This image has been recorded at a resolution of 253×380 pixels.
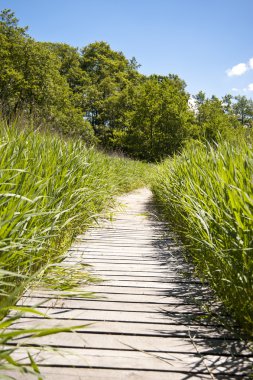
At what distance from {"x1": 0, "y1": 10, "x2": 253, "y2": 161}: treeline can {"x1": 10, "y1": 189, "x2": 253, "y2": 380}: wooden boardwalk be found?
9.47 metres

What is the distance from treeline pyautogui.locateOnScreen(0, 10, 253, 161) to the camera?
2156 centimetres

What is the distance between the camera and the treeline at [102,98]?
21562mm

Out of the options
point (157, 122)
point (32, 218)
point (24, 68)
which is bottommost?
point (32, 218)

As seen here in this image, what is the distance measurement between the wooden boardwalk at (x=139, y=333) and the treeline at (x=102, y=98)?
947 centimetres

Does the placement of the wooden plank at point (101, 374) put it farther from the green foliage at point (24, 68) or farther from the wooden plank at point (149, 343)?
the green foliage at point (24, 68)

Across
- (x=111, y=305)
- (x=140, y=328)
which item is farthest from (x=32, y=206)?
(x=140, y=328)

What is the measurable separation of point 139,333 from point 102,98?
1387 inches

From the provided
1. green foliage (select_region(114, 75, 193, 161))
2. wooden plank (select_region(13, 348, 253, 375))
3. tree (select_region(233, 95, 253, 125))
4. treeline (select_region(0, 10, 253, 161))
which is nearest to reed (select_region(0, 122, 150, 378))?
wooden plank (select_region(13, 348, 253, 375))

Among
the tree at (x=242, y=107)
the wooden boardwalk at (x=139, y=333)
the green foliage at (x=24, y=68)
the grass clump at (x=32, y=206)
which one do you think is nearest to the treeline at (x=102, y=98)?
the green foliage at (x=24, y=68)

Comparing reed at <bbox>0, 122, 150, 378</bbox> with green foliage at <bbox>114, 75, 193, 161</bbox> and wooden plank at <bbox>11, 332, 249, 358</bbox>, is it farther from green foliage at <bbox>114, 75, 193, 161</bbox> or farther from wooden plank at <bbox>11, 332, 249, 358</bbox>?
green foliage at <bbox>114, 75, 193, 161</bbox>

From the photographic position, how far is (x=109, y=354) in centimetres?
149

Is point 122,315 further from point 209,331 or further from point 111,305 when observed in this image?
point 209,331

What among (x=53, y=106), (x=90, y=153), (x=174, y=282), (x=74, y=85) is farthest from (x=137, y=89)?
(x=174, y=282)

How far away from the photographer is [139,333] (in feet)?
5.55
